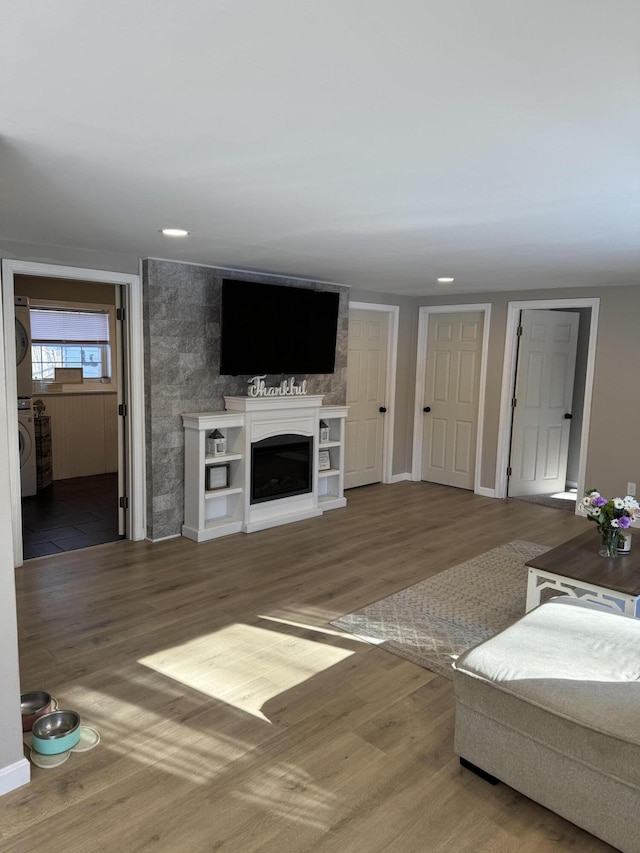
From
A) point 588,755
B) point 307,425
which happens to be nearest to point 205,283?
point 307,425

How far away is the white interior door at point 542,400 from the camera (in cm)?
646

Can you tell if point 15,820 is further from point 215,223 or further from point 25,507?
point 25,507

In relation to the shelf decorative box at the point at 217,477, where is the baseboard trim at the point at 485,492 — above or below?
below

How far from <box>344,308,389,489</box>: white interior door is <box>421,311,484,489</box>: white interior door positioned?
0.61 m

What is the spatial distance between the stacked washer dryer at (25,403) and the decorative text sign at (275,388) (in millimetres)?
2542

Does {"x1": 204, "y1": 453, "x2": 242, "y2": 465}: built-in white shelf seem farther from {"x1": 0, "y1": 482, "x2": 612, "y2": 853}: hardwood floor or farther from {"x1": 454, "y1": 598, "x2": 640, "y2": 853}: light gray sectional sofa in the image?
{"x1": 454, "y1": 598, "x2": 640, "y2": 853}: light gray sectional sofa

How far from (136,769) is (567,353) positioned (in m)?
6.14

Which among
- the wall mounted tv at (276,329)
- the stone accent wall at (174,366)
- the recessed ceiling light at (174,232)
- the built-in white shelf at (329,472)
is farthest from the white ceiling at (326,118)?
the built-in white shelf at (329,472)

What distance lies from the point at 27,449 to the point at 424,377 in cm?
454

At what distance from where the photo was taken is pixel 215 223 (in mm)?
3201

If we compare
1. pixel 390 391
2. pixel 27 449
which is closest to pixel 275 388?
pixel 390 391

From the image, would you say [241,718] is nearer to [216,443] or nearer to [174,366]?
[216,443]

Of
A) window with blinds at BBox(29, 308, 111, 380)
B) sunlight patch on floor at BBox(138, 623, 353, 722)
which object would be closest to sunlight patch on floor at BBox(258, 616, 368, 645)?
sunlight patch on floor at BBox(138, 623, 353, 722)

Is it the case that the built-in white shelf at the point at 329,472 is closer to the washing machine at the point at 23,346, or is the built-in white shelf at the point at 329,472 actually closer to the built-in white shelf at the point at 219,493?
the built-in white shelf at the point at 219,493
